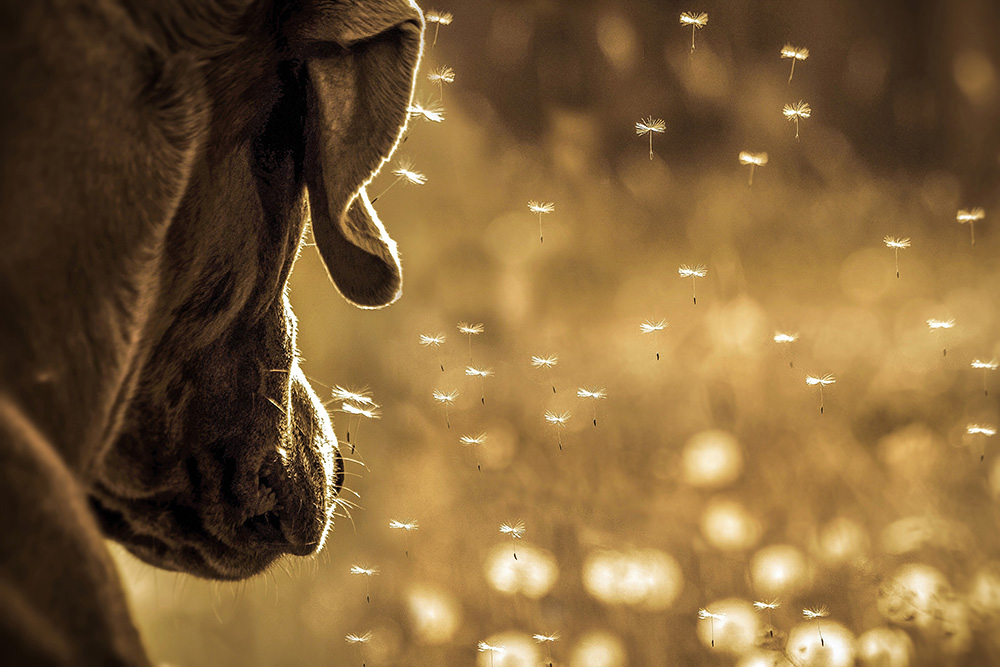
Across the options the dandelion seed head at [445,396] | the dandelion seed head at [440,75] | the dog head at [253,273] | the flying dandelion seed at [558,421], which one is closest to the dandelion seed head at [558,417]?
the flying dandelion seed at [558,421]

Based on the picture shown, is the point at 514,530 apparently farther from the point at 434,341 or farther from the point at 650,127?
the point at 650,127

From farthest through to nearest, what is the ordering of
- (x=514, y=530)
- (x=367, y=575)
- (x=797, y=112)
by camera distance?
(x=367, y=575) < (x=514, y=530) < (x=797, y=112)

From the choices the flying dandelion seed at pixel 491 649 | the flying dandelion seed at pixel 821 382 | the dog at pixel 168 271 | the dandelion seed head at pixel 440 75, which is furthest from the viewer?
the flying dandelion seed at pixel 491 649

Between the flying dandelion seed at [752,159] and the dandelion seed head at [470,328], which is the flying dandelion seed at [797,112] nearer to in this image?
the flying dandelion seed at [752,159]

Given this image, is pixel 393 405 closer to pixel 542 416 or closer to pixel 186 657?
pixel 542 416

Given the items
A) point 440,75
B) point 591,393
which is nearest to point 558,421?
point 591,393

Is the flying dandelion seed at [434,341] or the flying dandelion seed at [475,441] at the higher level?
the flying dandelion seed at [434,341]

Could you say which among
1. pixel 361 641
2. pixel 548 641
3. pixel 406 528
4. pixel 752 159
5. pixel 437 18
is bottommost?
pixel 361 641

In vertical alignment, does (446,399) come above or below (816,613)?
above
